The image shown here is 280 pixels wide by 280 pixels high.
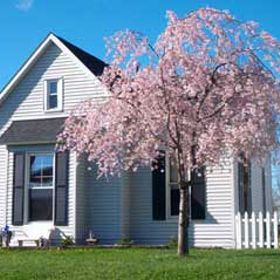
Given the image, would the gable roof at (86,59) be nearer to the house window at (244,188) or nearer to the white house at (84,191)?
the white house at (84,191)

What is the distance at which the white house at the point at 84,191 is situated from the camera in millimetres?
20516

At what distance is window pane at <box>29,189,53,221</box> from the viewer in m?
21.6

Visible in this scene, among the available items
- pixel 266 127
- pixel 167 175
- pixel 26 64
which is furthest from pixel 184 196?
pixel 26 64

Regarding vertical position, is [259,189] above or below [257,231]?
above

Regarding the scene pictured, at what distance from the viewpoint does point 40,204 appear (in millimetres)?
21766

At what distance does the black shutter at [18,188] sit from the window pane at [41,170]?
1.08ft

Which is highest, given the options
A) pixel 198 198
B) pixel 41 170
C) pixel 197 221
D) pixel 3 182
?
pixel 41 170

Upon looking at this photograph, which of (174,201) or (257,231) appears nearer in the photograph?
(257,231)

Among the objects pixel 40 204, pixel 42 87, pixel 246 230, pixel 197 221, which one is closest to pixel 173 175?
pixel 197 221

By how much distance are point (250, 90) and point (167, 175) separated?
23.7ft

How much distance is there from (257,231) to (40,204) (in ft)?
23.2

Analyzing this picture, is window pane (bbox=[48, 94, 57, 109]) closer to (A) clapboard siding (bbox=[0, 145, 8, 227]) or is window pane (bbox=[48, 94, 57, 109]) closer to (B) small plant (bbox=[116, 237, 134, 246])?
(A) clapboard siding (bbox=[0, 145, 8, 227])

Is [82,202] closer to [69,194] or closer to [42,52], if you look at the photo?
[69,194]

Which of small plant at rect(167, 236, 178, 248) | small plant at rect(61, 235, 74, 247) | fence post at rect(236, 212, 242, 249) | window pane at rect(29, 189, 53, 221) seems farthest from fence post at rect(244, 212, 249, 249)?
window pane at rect(29, 189, 53, 221)
